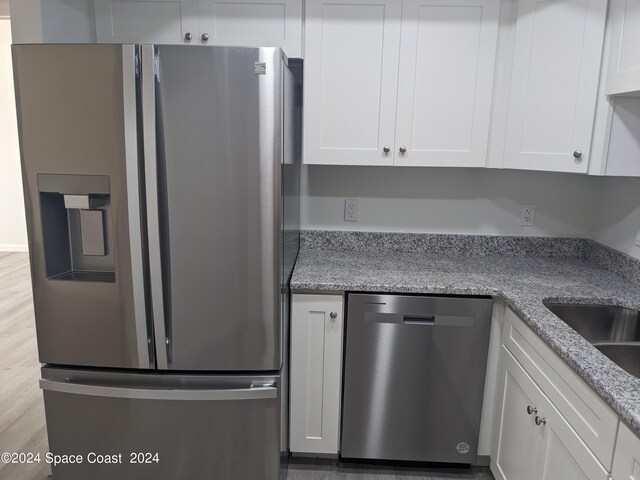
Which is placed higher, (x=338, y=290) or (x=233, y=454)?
(x=338, y=290)

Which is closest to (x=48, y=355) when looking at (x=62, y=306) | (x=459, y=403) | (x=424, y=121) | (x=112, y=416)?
(x=62, y=306)

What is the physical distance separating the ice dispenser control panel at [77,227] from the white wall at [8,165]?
4.30 metres

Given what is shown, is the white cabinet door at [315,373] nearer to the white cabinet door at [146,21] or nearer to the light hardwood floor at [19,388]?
the light hardwood floor at [19,388]

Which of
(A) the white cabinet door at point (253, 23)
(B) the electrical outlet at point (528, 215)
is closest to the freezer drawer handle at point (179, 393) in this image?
(A) the white cabinet door at point (253, 23)

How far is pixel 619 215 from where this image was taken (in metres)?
2.12

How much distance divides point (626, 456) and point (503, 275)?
41.5 inches

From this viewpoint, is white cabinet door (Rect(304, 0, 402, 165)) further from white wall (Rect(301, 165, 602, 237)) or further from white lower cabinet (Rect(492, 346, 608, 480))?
white lower cabinet (Rect(492, 346, 608, 480))

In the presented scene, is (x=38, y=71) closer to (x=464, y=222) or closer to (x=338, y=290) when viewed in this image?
(x=338, y=290)

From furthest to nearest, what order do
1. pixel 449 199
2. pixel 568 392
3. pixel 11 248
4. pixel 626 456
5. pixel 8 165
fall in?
pixel 11 248
pixel 8 165
pixel 449 199
pixel 568 392
pixel 626 456

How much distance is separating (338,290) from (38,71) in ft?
4.22

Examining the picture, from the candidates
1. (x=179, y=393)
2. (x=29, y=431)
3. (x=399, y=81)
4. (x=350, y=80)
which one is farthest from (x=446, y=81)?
(x=29, y=431)

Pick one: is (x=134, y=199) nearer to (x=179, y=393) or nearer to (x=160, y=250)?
(x=160, y=250)

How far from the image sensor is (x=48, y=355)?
5.46 ft

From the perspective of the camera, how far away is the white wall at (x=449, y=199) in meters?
2.32
